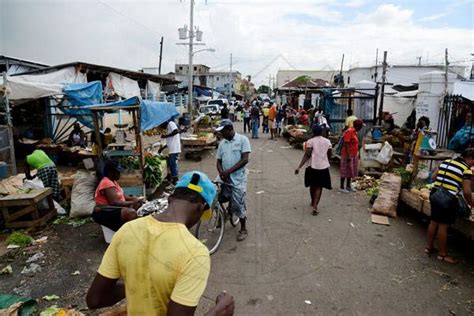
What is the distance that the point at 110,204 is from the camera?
16.3 ft

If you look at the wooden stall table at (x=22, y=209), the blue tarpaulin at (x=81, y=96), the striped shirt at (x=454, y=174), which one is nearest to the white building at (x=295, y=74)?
the blue tarpaulin at (x=81, y=96)

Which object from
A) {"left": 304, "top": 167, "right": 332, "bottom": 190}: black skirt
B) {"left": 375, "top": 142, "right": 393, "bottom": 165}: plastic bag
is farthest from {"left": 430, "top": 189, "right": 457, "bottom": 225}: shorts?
{"left": 375, "top": 142, "right": 393, "bottom": 165}: plastic bag

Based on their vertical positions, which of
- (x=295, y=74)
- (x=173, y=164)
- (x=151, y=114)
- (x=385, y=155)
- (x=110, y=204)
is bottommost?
(x=173, y=164)

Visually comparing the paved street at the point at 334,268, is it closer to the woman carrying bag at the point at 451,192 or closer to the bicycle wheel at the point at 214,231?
the bicycle wheel at the point at 214,231

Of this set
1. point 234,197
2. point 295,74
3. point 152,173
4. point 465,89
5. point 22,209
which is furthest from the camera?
point 295,74

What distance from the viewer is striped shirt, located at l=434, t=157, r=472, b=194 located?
15.4ft

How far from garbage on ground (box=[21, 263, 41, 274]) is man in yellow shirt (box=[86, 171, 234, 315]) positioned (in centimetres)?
377

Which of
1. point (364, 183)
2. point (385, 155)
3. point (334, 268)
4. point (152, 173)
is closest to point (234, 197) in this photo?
point (334, 268)

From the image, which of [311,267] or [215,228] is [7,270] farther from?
[311,267]

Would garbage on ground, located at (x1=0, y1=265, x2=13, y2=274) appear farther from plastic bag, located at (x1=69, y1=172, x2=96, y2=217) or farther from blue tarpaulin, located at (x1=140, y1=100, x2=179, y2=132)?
blue tarpaulin, located at (x1=140, y1=100, x2=179, y2=132)

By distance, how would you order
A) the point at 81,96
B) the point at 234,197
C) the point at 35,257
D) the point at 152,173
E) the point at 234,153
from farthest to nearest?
the point at 81,96
the point at 152,173
the point at 234,197
the point at 234,153
the point at 35,257

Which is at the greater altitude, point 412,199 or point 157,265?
point 157,265

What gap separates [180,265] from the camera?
153 centimetres

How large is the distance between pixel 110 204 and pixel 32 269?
139 cm
